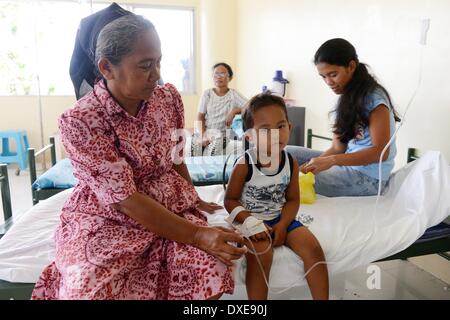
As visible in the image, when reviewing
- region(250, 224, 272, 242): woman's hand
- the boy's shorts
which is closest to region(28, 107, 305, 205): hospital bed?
the boy's shorts

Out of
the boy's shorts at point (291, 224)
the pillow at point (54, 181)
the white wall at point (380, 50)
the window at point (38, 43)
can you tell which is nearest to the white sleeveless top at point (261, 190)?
the boy's shorts at point (291, 224)

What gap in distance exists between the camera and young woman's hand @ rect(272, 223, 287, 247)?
1.27 meters

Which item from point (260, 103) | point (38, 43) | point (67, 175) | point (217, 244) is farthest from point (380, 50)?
point (38, 43)

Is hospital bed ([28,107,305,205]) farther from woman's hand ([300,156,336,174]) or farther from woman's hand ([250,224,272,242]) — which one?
woman's hand ([250,224,272,242])

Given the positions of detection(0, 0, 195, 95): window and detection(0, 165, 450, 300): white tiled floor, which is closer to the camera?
detection(0, 165, 450, 300): white tiled floor

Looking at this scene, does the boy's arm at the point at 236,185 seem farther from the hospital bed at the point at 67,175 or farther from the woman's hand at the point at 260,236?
the hospital bed at the point at 67,175

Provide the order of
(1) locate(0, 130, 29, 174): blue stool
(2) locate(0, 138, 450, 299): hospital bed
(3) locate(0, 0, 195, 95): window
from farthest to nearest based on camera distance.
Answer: (3) locate(0, 0, 195, 95): window, (1) locate(0, 130, 29, 174): blue stool, (2) locate(0, 138, 450, 299): hospital bed

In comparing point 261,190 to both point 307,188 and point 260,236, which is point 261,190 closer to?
point 260,236

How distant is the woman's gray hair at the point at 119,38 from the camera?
944 mm

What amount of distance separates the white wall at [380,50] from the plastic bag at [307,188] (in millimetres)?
725

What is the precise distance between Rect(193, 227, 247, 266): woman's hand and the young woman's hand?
0.88ft

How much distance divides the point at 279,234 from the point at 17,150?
4046 mm

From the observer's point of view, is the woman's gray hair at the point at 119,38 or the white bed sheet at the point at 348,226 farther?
the white bed sheet at the point at 348,226
